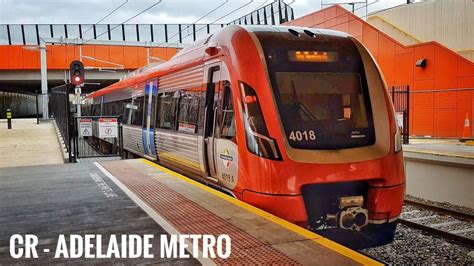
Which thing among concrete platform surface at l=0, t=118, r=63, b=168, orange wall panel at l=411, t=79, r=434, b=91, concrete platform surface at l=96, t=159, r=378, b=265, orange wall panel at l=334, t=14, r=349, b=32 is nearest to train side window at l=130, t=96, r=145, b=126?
concrete platform surface at l=0, t=118, r=63, b=168

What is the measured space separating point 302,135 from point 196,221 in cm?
171

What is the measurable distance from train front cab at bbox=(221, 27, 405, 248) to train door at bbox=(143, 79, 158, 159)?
5.24m

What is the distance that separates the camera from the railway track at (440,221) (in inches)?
272

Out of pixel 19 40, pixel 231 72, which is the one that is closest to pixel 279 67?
pixel 231 72

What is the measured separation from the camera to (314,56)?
6.04 meters

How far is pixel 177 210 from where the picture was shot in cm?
516

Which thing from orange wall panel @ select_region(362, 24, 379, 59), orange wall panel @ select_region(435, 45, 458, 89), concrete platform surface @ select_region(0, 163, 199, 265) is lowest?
concrete platform surface @ select_region(0, 163, 199, 265)

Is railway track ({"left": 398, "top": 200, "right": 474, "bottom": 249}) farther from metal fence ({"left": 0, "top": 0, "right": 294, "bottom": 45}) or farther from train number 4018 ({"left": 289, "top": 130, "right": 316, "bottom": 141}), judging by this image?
metal fence ({"left": 0, "top": 0, "right": 294, "bottom": 45})

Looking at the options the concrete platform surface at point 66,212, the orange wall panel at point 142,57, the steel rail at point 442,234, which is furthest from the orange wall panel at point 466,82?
the orange wall panel at point 142,57

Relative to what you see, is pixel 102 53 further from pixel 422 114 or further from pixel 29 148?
pixel 422 114

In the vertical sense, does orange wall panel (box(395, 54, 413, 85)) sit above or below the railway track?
above

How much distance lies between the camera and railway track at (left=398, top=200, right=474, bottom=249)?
22.7 ft

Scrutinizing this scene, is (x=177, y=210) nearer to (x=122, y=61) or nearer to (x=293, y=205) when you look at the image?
(x=293, y=205)

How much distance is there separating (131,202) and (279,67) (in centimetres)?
251
